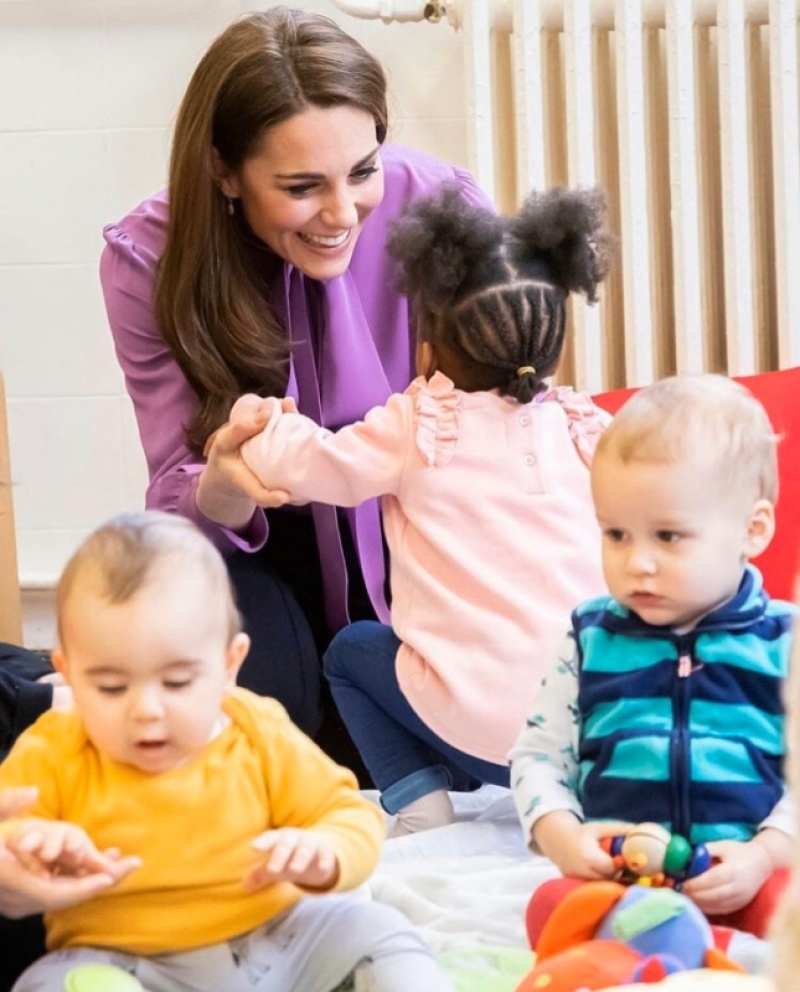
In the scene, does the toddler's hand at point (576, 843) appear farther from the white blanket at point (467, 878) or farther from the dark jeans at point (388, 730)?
the dark jeans at point (388, 730)

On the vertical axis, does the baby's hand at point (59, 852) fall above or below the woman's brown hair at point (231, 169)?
below

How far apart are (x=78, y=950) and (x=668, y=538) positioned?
522 mm

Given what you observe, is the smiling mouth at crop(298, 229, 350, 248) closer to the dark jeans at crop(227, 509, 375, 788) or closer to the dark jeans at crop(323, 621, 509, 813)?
the dark jeans at crop(227, 509, 375, 788)

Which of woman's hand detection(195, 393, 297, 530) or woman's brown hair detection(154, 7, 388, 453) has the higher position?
woman's brown hair detection(154, 7, 388, 453)

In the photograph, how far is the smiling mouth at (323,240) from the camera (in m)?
1.82

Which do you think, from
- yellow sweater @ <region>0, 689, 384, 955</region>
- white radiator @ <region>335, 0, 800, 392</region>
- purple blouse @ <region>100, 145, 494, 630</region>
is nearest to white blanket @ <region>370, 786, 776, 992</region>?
yellow sweater @ <region>0, 689, 384, 955</region>

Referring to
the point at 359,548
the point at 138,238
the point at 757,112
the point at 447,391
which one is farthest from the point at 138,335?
the point at 757,112

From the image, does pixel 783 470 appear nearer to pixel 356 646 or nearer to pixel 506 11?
pixel 356 646

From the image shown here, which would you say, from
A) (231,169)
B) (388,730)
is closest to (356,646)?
(388,730)

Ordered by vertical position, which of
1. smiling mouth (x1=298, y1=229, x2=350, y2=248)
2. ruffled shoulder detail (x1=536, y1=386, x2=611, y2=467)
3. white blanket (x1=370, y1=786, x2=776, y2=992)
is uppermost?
smiling mouth (x1=298, y1=229, x2=350, y2=248)

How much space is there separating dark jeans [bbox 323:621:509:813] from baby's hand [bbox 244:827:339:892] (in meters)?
0.54

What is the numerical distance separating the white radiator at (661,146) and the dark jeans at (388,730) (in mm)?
841

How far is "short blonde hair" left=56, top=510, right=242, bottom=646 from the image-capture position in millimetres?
1058

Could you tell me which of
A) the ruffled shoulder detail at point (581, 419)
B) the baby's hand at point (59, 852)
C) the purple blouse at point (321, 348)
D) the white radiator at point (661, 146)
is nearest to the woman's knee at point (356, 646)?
the purple blouse at point (321, 348)
